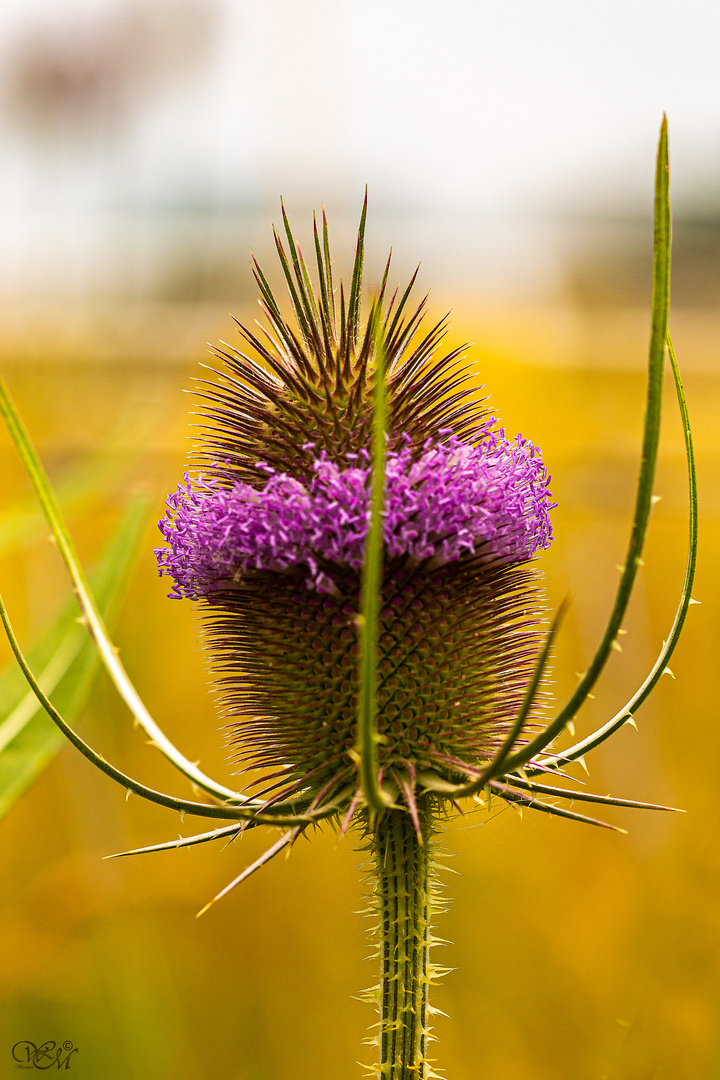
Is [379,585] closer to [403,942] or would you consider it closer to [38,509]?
[403,942]

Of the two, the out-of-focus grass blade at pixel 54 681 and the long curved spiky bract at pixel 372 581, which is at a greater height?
the long curved spiky bract at pixel 372 581

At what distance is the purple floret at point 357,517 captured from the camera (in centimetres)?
101

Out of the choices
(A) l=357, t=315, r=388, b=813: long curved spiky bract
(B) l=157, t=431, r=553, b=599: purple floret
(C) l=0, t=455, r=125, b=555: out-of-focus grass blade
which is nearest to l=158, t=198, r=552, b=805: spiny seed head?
(B) l=157, t=431, r=553, b=599: purple floret

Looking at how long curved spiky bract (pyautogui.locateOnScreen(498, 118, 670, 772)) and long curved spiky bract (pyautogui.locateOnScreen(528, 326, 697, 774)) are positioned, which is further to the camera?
long curved spiky bract (pyautogui.locateOnScreen(528, 326, 697, 774))

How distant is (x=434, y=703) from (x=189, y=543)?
0.37 meters

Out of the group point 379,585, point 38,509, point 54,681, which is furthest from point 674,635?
point 38,509

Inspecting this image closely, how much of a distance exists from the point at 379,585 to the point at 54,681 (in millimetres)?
847

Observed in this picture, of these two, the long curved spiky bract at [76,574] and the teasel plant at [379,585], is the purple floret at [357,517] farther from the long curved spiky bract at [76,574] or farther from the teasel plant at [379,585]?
the long curved spiky bract at [76,574]

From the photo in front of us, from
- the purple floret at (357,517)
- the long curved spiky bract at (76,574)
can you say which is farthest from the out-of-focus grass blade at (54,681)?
the long curved spiky bract at (76,574)

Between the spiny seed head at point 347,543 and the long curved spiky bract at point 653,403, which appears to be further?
the spiny seed head at point 347,543

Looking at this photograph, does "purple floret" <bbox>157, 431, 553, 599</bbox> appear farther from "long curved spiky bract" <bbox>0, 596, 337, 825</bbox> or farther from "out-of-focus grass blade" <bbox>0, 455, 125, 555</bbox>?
"out-of-focus grass blade" <bbox>0, 455, 125, 555</bbox>

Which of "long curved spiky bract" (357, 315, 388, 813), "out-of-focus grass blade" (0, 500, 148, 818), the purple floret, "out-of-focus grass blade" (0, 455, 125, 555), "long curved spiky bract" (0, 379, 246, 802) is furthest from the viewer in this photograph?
"out-of-focus grass blade" (0, 455, 125, 555)

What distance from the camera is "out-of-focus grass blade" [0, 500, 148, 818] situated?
1467 mm

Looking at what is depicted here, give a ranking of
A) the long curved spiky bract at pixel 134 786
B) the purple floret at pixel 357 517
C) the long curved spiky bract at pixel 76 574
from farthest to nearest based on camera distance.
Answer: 1. the purple floret at pixel 357 517
2. the long curved spiky bract at pixel 134 786
3. the long curved spiky bract at pixel 76 574
